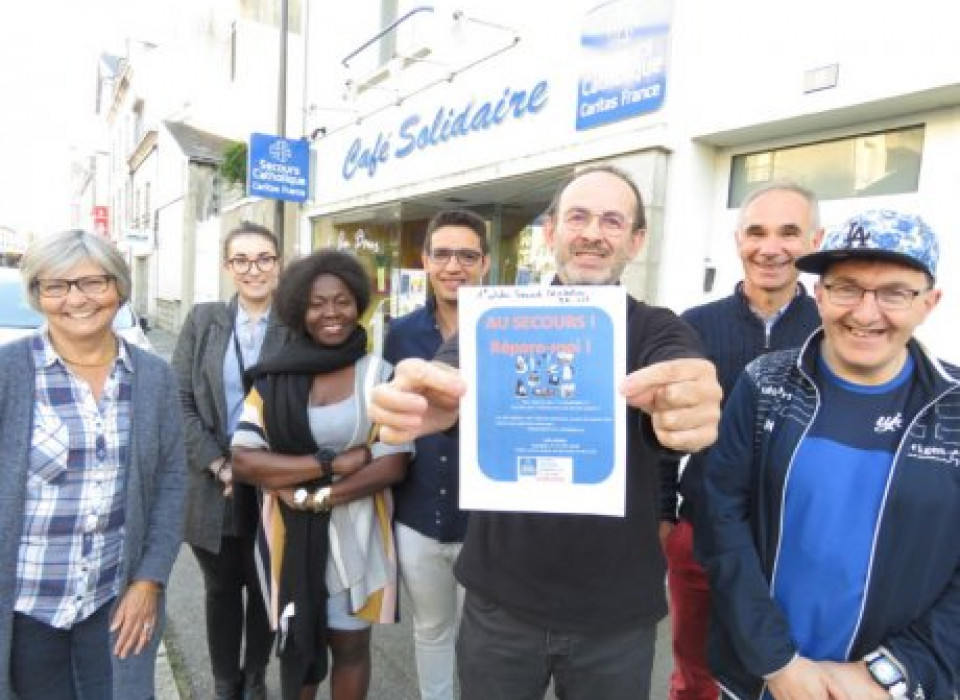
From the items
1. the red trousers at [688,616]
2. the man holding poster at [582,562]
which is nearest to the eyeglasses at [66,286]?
the man holding poster at [582,562]

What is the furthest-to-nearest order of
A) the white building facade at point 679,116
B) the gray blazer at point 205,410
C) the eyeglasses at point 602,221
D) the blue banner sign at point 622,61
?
the blue banner sign at point 622,61 → the white building facade at point 679,116 → the gray blazer at point 205,410 → the eyeglasses at point 602,221

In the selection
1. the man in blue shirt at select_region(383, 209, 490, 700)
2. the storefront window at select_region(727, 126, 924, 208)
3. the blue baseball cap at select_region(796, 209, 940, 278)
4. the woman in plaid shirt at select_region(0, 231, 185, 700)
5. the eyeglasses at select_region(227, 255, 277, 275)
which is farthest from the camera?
the storefront window at select_region(727, 126, 924, 208)

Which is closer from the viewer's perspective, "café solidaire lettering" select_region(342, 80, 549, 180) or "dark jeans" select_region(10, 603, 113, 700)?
"dark jeans" select_region(10, 603, 113, 700)

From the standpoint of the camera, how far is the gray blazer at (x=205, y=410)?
2.54 meters

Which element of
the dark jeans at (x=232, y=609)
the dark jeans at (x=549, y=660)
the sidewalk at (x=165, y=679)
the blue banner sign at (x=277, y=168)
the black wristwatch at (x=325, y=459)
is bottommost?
the sidewalk at (x=165, y=679)

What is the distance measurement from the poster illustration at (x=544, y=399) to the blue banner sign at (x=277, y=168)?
7.70 metres

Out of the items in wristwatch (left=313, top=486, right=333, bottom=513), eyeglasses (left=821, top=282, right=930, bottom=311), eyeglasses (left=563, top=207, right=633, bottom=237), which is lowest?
wristwatch (left=313, top=486, right=333, bottom=513)

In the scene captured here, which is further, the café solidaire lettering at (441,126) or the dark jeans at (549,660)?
the café solidaire lettering at (441,126)

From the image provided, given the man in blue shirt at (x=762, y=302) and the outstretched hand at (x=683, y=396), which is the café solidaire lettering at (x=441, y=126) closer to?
the man in blue shirt at (x=762, y=302)

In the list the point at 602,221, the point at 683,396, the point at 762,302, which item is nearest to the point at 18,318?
the point at 602,221

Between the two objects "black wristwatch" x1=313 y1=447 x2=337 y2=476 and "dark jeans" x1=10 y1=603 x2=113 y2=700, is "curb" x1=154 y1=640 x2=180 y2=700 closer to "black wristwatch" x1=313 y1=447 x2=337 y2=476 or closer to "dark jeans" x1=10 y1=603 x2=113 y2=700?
"dark jeans" x1=10 y1=603 x2=113 y2=700

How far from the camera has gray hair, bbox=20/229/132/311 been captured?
1.86 metres

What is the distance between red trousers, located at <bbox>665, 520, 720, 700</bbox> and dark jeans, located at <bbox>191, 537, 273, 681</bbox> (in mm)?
1652

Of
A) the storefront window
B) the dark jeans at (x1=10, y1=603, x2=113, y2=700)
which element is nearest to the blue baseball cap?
the storefront window
